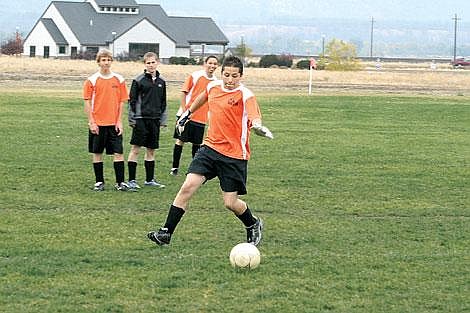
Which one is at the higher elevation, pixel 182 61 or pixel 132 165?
pixel 182 61

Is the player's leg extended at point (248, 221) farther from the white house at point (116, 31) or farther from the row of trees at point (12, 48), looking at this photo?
the row of trees at point (12, 48)

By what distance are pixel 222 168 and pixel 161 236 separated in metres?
0.89

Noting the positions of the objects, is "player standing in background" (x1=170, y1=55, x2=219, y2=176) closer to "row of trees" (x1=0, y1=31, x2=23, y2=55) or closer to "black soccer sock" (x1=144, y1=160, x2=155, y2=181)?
"black soccer sock" (x1=144, y1=160, x2=155, y2=181)

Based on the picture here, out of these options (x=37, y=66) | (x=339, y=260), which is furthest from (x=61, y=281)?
(x=37, y=66)

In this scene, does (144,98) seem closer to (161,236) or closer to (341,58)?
(161,236)

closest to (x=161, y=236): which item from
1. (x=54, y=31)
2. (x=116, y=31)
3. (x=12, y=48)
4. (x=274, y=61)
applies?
(x=274, y=61)

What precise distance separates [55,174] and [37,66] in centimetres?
5659

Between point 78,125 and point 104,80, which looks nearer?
point 104,80

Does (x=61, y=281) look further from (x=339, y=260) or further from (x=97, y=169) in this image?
(x=97, y=169)

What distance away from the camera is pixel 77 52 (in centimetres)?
10750

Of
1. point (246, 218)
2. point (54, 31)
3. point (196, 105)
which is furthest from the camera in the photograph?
point (54, 31)

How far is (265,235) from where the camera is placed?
10188 mm

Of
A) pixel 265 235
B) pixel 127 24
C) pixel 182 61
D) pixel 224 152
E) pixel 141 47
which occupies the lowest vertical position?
pixel 265 235

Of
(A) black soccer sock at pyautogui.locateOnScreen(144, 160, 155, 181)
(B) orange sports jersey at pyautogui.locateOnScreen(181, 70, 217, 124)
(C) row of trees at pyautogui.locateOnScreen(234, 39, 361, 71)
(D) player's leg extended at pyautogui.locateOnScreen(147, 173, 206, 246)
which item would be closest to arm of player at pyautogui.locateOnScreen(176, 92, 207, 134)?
(D) player's leg extended at pyautogui.locateOnScreen(147, 173, 206, 246)
